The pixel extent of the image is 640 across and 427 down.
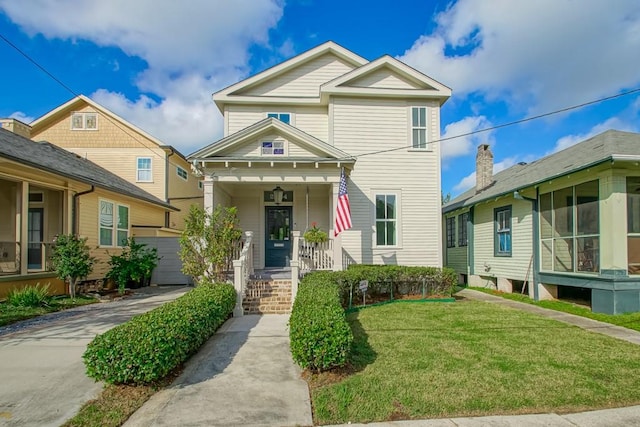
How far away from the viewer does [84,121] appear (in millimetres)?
19969

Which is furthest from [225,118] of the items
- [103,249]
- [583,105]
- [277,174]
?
[583,105]

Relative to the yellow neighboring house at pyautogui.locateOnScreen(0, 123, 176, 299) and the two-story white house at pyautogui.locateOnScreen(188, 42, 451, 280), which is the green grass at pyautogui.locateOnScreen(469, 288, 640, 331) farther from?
the yellow neighboring house at pyautogui.locateOnScreen(0, 123, 176, 299)

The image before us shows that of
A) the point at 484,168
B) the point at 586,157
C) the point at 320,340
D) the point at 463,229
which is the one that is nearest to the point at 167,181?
the point at 463,229

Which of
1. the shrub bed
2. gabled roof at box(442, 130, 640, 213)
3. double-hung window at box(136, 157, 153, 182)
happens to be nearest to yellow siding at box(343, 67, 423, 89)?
gabled roof at box(442, 130, 640, 213)

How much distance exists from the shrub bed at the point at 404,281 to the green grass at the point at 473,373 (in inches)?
98.1

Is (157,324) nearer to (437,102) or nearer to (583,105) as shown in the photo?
(583,105)

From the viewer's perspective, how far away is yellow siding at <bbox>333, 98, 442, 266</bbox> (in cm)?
1250

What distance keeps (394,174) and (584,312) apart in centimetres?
659

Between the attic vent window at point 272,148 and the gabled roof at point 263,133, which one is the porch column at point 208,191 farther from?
the attic vent window at point 272,148

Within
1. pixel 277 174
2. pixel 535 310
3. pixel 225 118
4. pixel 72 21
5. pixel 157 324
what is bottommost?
pixel 535 310

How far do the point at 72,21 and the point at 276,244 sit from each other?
8.27 metres

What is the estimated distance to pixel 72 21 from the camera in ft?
28.8

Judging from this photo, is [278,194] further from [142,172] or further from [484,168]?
[142,172]

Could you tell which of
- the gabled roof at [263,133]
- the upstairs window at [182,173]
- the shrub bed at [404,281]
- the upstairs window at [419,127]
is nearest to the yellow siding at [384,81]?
the upstairs window at [419,127]
